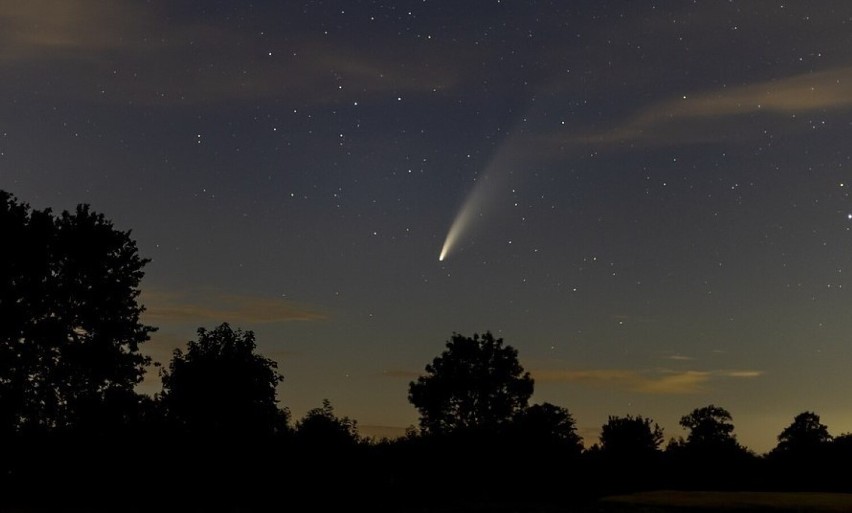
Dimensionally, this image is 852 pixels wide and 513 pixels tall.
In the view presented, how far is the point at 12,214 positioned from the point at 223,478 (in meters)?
18.7

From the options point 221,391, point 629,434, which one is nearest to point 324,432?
point 221,391

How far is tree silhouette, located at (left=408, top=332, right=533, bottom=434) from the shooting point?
345 feet

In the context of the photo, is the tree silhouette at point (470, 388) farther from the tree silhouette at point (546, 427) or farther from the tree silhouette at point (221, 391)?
the tree silhouette at point (221, 391)

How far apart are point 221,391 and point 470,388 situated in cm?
5747

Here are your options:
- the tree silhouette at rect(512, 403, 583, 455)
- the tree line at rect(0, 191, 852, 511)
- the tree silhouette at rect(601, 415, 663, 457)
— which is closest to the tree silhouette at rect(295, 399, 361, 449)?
the tree line at rect(0, 191, 852, 511)

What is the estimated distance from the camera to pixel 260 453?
5250cm

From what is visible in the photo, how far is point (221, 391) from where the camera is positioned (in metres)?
52.6

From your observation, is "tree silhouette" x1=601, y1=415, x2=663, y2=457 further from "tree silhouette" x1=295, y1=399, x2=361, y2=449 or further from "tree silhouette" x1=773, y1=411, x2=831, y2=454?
"tree silhouette" x1=295, y1=399, x2=361, y2=449

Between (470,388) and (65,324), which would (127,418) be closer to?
(65,324)

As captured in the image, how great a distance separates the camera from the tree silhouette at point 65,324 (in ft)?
152

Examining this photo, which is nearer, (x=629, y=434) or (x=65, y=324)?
(x=65, y=324)

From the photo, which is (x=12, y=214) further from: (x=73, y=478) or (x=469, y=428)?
(x=469, y=428)

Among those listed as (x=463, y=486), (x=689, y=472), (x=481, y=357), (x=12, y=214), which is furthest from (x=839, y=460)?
(x=12, y=214)

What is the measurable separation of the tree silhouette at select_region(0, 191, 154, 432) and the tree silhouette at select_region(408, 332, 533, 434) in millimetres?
58346
